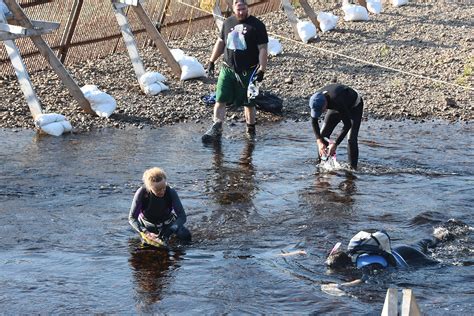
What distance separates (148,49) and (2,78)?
3.18 meters

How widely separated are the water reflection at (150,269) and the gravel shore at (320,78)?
4.74m

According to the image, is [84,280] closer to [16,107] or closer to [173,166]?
[173,166]

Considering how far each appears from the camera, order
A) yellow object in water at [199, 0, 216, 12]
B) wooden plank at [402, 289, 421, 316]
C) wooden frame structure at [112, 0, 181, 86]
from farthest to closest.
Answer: yellow object in water at [199, 0, 216, 12]
wooden frame structure at [112, 0, 181, 86]
wooden plank at [402, 289, 421, 316]

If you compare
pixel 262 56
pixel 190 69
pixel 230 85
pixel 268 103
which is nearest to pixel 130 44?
pixel 190 69

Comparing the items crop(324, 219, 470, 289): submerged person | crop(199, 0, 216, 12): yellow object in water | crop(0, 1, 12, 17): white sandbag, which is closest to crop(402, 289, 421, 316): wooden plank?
crop(324, 219, 470, 289): submerged person

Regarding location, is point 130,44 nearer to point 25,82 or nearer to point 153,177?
point 25,82

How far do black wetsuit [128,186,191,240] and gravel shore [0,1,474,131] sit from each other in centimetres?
456

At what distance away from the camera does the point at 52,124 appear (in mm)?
12906

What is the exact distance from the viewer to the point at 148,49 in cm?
1750

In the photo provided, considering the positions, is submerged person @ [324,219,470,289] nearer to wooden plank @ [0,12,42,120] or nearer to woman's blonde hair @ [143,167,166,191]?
woman's blonde hair @ [143,167,166,191]

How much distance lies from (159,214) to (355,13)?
1179 cm

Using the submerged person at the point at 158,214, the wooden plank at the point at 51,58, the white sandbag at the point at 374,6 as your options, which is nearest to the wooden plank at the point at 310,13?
the white sandbag at the point at 374,6

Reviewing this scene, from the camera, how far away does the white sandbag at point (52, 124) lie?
42.2 ft

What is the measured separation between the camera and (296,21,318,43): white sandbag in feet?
59.0
